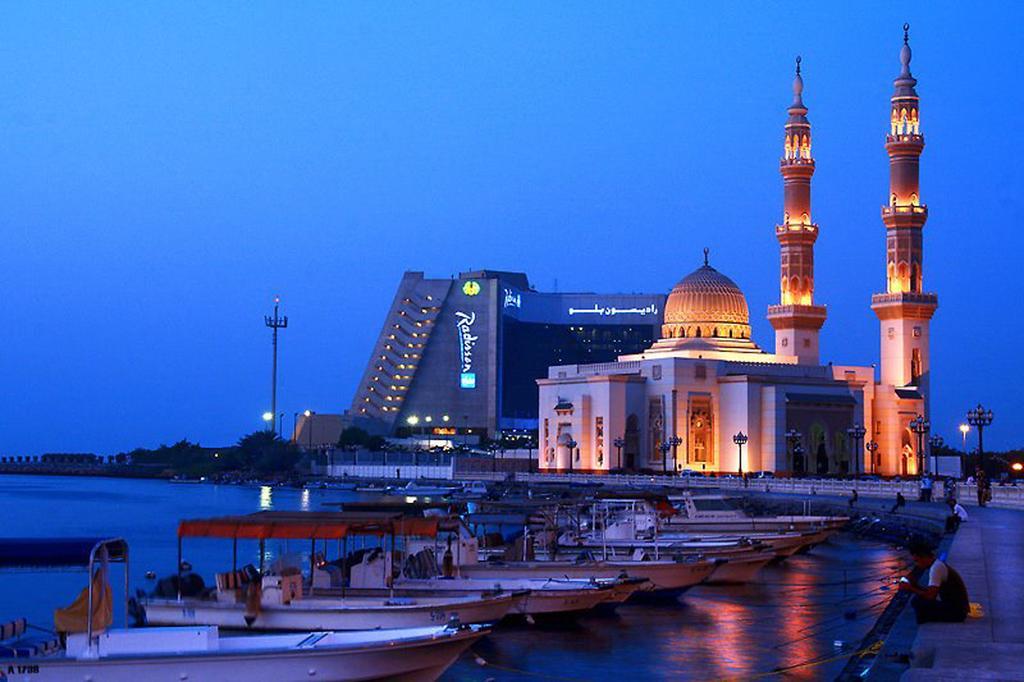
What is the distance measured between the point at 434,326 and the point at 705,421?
76.9 metres

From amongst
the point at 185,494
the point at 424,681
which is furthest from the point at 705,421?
the point at 424,681

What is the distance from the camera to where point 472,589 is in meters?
28.0

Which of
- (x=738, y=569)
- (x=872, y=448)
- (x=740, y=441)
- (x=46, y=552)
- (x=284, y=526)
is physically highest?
(x=740, y=441)

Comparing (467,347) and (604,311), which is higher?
(604,311)

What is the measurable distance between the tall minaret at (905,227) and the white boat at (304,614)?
212 feet

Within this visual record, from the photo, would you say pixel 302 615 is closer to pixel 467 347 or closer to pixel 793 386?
pixel 793 386

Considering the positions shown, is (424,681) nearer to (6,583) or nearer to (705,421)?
(6,583)

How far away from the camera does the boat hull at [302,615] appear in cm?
2395

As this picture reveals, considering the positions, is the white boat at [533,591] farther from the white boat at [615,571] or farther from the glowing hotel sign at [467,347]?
the glowing hotel sign at [467,347]

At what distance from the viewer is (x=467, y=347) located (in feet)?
535

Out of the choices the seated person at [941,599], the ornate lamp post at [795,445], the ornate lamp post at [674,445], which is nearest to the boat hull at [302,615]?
the seated person at [941,599]

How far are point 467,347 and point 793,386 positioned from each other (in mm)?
76464

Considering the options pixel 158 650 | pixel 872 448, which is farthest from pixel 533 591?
pixel 872 448

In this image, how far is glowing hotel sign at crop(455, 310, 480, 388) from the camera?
163m
